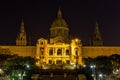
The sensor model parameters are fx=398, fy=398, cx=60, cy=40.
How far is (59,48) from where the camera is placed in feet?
404

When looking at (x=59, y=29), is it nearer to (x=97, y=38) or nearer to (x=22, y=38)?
(x=22, y=38)

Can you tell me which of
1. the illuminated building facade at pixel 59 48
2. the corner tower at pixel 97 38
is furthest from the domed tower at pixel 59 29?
the corner tower at pixel 97 38

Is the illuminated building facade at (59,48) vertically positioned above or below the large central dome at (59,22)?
below

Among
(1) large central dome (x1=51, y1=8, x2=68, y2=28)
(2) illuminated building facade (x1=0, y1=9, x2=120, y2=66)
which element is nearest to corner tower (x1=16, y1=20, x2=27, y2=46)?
(2) illuminated building facade (x1=0, y1=9, x2=120, y2=66)

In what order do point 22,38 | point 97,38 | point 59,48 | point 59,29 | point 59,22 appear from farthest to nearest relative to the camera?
point 97,38 < point 59,22 < point 59,29 < point 22,38 < point 59,48

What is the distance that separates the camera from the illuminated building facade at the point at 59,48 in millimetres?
121438

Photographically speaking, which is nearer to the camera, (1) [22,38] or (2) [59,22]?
(1) [22,38]

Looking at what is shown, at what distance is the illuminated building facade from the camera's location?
121 metres

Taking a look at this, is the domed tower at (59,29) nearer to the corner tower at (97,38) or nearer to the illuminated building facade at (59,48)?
the illuminated building facade at (59,48)

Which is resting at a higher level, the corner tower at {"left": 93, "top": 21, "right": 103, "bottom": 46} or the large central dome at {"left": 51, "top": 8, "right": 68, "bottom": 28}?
the large central dome at {"left": 51, "top": 8, "right": 68, "bottom": 28}

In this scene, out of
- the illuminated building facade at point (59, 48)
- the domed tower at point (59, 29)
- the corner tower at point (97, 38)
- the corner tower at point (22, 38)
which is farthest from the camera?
the corner tower at point (97, 38)

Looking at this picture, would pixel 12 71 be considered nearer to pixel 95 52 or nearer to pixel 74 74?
pixel 74 74

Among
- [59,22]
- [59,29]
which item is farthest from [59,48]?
[59,22]

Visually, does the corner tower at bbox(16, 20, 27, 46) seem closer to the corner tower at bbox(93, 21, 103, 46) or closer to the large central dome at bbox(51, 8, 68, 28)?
the large central dome at bbox(51, 8, 68, 28)
